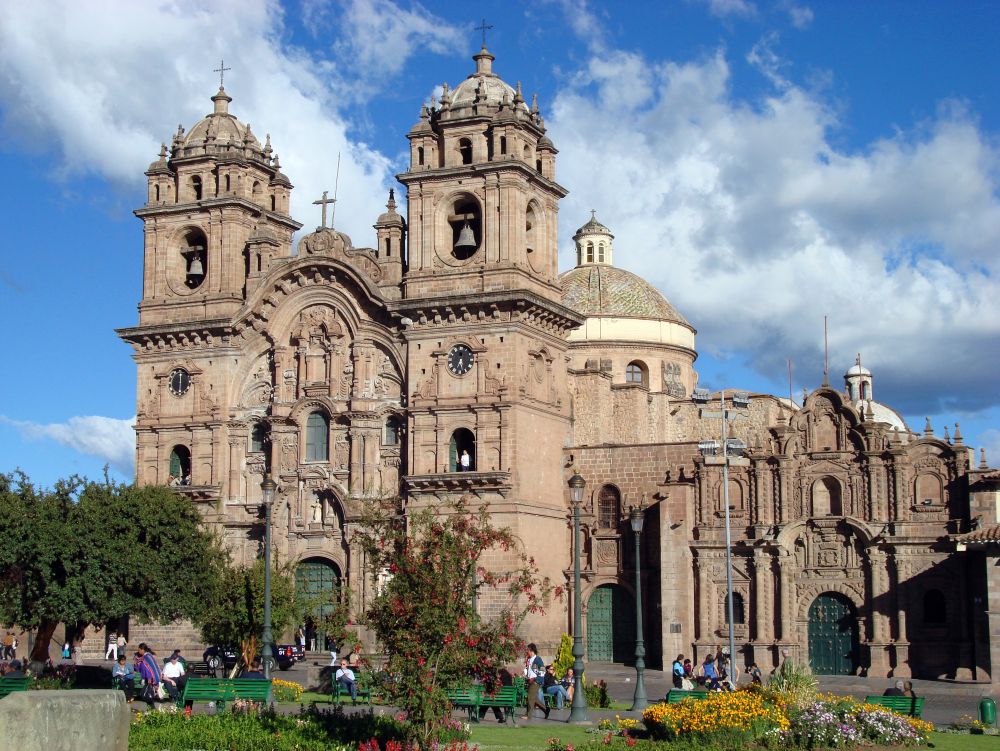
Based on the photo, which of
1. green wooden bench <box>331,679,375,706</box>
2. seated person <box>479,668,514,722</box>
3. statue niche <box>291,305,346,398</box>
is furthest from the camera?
statue niche <box>291,305,346,398</box>

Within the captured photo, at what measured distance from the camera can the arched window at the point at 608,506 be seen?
48062 millimetres

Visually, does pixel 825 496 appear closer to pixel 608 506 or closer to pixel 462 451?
pixel 608 506

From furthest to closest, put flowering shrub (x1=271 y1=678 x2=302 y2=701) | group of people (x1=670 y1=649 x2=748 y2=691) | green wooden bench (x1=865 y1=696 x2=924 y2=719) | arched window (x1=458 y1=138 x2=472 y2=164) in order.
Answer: arched window (x1=458 y1=138 x2=472 y2=164), group of people (x1=670 y1=649 x2=748 y2=691), flowering shrub (x1=271 y1=678 x2=302 y2=701), green wooden bench (x1=865 y1=696 x2=924 y2=719)

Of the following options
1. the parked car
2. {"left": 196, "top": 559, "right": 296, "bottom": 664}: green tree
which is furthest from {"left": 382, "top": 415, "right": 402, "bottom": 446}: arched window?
{"left": 196, "top": 559, "right": 296, "bottom": 664}: green tree

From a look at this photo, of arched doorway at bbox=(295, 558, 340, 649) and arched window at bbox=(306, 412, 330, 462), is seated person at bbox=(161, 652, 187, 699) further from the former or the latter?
arched window at bbox=(306, 412, 330, 462)

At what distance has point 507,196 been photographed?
153 ft

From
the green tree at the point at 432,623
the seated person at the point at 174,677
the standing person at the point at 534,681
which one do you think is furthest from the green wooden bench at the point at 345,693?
the green tree at the point at 432,623

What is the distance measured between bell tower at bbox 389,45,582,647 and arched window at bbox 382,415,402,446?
1.34m

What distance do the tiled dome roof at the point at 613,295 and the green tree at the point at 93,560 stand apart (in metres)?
Answer: 22.2

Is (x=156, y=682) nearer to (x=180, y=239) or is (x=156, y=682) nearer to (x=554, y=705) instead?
(x=554, y=705)

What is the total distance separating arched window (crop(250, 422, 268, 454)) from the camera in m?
49.7

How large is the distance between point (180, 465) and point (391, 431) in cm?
809

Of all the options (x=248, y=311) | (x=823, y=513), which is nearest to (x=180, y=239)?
(x=248, y=311)

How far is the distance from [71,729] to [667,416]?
4331 cm
